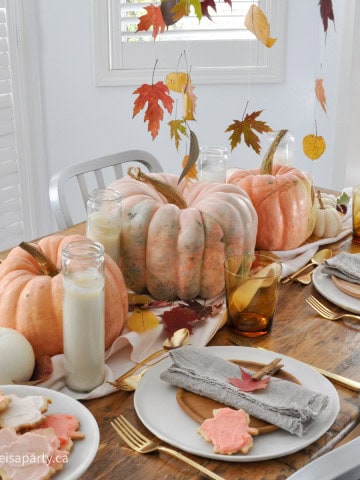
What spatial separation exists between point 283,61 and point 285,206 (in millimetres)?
1715

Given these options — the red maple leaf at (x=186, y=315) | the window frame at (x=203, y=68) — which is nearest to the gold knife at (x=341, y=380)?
the red maple leaf at (x=186, y=315)

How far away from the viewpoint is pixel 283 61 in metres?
3.12

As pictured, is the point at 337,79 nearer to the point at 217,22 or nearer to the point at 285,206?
the point at 217,22

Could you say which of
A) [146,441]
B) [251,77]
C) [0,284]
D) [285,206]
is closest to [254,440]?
[146,441]

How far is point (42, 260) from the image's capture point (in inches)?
45.4

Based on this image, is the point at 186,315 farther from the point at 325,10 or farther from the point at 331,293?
the point at 325,10

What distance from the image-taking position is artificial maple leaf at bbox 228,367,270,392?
1008mm

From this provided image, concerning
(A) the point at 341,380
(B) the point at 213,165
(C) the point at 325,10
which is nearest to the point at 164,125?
(B) the point at 213,165

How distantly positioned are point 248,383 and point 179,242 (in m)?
0.38

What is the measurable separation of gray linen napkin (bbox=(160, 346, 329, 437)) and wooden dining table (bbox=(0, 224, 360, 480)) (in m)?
0.04

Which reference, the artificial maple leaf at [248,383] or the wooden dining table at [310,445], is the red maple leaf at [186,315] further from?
the artificial maple leaf at [248,383]

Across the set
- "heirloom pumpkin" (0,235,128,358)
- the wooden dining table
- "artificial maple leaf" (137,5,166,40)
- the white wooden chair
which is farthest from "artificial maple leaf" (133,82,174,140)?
the white wooden chair

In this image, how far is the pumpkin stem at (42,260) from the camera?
1.13 m

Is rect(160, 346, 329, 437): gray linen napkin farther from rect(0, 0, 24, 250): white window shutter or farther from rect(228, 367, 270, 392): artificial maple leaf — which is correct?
rect(0, 0, 24, 250): white window shutter
